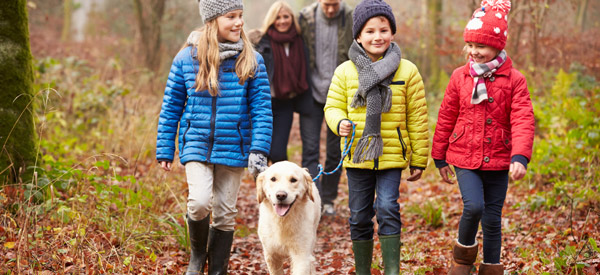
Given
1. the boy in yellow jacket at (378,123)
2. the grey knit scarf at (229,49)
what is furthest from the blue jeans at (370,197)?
the grey knit scarf at (229,49)

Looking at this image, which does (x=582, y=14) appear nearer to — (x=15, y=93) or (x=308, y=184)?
(x=308, y=184)

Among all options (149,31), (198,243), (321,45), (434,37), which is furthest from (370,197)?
(149,31)

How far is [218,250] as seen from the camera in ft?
14.5

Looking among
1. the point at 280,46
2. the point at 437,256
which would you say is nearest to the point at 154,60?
the point at 280,46

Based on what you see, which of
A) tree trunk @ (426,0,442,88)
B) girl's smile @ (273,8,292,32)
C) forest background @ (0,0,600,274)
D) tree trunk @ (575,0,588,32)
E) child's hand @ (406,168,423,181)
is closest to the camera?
child's hand @ (406,168,423,181)

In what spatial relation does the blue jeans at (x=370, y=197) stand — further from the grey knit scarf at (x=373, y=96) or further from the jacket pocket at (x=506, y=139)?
the jacket pocket at (x=506, y=139)

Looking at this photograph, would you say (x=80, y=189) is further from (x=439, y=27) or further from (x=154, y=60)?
(x=439, y=27)

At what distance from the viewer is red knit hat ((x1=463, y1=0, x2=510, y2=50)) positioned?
3.75 metres

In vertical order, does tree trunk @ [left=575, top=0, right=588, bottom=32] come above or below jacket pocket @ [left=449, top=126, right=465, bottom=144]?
above

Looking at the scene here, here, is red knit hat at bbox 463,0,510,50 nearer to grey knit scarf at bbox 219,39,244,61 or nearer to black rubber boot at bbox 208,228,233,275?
grey knit scarf at bbox 219,39,244,61

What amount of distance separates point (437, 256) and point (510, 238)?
99 cm

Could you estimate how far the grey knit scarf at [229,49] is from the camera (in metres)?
4.26

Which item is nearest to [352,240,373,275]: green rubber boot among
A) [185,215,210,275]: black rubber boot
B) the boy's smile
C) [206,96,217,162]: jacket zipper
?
[185,215,210,275]: black rubber boot

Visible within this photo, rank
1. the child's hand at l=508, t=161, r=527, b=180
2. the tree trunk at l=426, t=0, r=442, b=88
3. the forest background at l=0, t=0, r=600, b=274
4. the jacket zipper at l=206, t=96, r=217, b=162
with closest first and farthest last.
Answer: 1. the child's hand at l=508, t=161, r=527, b=180
2. the jacket zipper at l=206, t=96, r=217, b=162
3. the forest background at l=0, t=0, r=600, b=274
4. the tree trunk at l=426, t=0, r=442, b=88
